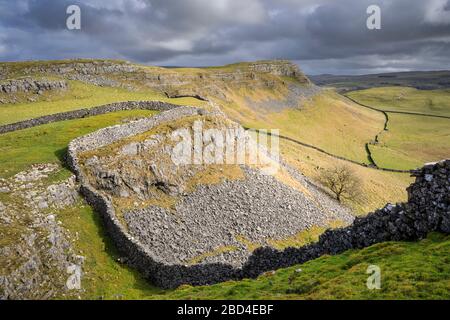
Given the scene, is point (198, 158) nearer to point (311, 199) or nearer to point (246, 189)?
point (246, 189)

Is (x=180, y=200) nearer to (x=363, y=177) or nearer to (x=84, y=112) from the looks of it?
(x=84, y=112)

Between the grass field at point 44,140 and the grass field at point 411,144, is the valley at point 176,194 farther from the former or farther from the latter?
the grass field at point 411,144

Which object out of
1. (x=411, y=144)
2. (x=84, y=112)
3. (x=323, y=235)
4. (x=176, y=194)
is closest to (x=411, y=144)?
(x=411, y=144)

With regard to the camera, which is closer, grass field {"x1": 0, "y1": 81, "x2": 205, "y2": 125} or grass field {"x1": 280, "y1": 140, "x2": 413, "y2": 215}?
grass field {"x1": 0, "y1": 81, "x2": 205, "y2": 125}

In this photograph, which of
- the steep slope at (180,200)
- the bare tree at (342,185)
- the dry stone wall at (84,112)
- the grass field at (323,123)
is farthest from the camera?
the grass field at (323,123)

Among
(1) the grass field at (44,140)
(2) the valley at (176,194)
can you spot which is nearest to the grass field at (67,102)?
(2) the valley at (176,194)

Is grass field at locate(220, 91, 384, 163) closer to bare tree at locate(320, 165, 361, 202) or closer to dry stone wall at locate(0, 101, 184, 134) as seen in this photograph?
bare tree at locate(320, 165, 361, 202)

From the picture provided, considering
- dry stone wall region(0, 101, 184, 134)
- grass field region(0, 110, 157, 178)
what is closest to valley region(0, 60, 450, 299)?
grass field region(0, 110, 157, 178)
